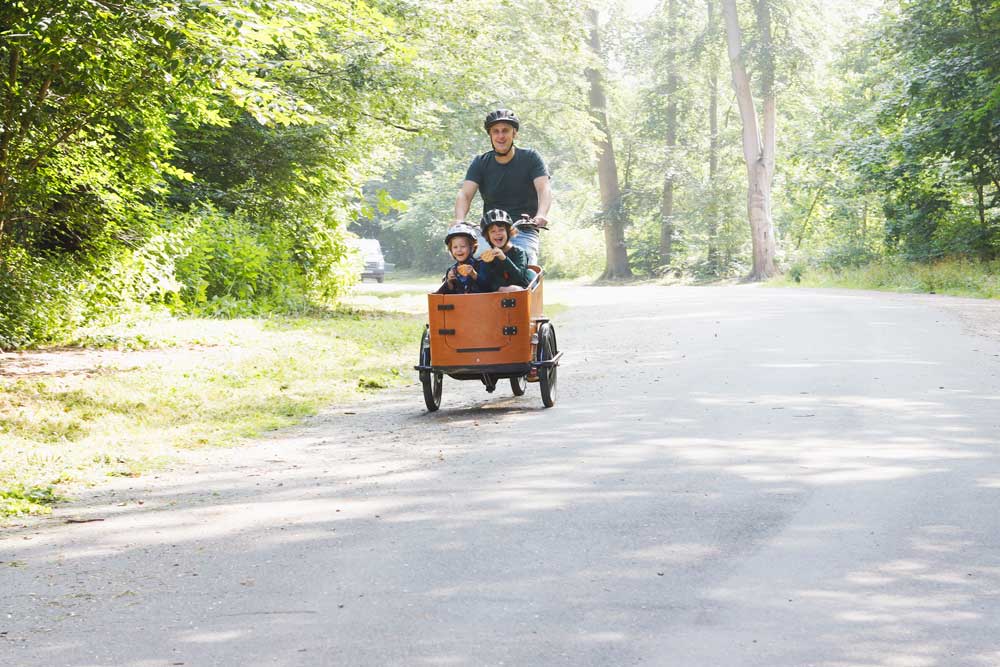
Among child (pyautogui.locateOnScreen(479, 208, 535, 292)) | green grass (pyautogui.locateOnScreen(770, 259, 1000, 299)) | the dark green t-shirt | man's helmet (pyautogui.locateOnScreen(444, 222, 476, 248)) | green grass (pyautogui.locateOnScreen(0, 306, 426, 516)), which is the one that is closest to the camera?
green grass (pyautogui.locateOnScreen(0, 306, 426, 516))

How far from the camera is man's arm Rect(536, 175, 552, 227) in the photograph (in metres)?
9.05

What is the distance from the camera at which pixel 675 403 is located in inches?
354

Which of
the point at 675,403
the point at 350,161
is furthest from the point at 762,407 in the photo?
the point at 350,161

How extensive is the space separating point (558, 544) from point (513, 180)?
205 inches

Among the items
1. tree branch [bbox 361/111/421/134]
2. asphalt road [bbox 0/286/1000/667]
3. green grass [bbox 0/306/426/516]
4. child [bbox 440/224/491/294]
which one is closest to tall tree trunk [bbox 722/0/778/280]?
tree branch [bbox 361/111/421/134]

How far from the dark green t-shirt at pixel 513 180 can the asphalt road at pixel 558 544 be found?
69.8 inches

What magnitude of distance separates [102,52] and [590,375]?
5.41 metres

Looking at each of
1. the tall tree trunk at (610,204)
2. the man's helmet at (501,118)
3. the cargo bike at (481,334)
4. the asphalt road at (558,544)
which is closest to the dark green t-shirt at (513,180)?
the man's helmet at (501,118)

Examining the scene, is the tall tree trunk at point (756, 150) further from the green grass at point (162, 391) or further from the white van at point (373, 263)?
the green grass at point (162, 391)

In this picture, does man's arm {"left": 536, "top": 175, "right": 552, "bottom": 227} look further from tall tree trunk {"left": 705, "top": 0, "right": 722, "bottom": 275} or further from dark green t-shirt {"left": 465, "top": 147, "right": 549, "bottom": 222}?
tall tree trunk {"left": 705, "top": 0, "right": 722, "bottom": 275}

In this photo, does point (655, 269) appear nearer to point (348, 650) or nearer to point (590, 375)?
point (590, 375)

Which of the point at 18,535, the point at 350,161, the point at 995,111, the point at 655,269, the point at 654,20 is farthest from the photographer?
the point at 655,269

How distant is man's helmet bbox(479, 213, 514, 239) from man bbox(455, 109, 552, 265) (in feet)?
1.18

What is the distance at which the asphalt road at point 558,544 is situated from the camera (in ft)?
12.5
